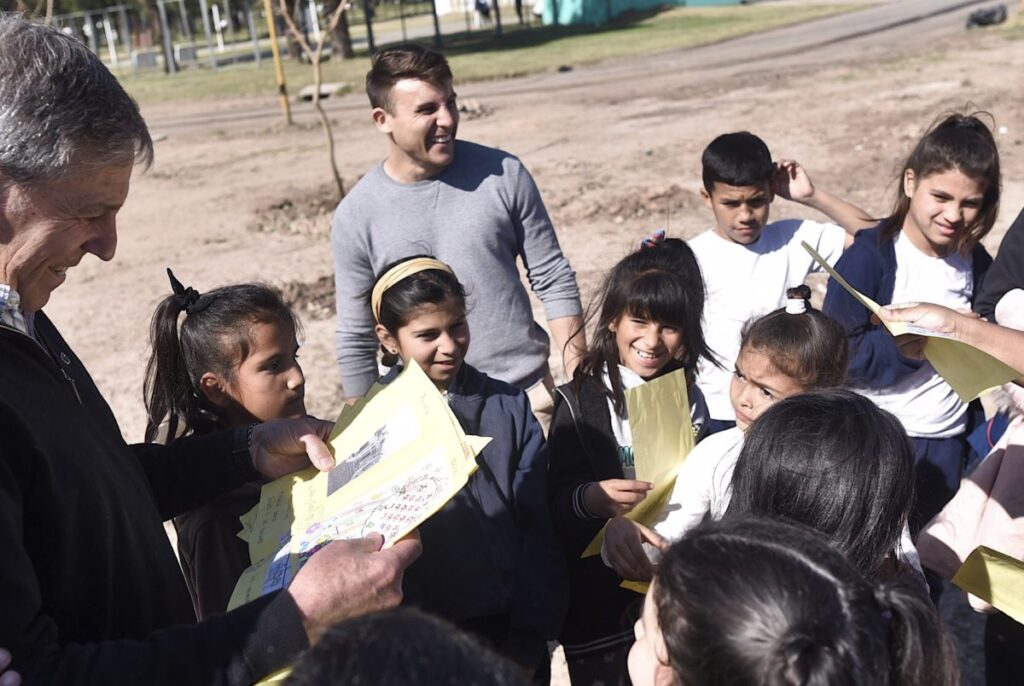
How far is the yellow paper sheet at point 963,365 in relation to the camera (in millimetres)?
2025

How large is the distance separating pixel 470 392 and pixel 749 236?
142cm

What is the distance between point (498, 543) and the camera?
259 centimetres

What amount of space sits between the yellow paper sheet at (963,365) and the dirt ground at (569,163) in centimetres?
271

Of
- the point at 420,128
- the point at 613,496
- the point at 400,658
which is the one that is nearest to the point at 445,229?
the point at 420,128

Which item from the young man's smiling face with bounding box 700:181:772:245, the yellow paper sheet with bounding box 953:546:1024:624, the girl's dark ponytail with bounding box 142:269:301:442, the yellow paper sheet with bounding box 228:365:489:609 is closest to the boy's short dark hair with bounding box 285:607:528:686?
the yellow paper sheet with bounding box 228:365:489:609

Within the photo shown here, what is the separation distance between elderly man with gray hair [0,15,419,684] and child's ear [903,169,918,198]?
2.34m

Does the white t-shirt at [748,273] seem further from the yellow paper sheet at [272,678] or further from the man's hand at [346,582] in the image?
the yellow paper sheet at [272,678]

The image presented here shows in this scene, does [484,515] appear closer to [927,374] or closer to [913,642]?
[913,642]

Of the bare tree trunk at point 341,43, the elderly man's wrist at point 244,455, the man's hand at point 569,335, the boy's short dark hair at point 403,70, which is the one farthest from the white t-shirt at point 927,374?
the bare tree trunk at point 341,43

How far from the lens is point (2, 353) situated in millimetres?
1643

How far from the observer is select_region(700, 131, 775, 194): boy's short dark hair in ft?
11.8

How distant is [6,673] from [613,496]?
144 centimetres

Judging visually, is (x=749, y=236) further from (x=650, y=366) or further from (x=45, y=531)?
→ (x=45, y=531)

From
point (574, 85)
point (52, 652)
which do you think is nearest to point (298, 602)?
point (52, 652)
